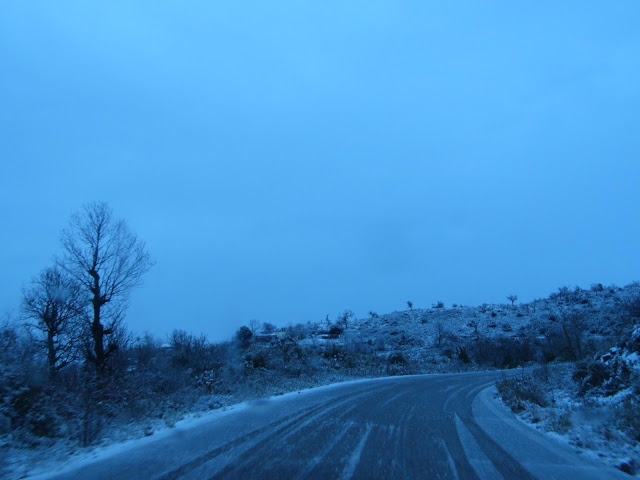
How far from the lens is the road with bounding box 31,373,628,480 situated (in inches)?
275

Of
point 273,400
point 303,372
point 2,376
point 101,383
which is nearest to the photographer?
point 2,376

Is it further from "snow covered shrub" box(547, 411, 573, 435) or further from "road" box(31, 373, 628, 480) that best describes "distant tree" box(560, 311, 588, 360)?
"road" box(31, 373, 628, 480)

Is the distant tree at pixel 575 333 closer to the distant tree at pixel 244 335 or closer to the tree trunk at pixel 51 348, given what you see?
the distant tree at pixel 244 335

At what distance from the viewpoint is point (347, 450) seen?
8.59m

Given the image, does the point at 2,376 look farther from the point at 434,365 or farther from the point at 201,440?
the point at 434,365

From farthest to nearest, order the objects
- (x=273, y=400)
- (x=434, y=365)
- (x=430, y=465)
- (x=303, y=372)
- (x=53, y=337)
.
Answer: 1. (x=434, y=365)
2. (x=303, y=372)
3. (x=53, y=337)
4. (x=273, y=400)
5. (x=430, y=465)

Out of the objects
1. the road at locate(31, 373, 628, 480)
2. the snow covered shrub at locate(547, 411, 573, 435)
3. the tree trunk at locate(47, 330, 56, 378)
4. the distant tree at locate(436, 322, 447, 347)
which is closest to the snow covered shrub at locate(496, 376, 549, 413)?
the road at locate(31, 373, 628, 480)

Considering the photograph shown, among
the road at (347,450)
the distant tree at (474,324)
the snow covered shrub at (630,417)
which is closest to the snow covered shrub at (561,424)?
the road at (347,450)

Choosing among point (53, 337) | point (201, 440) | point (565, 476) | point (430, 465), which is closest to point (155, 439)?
point (201, 440)

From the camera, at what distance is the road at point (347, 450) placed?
22.9 ft

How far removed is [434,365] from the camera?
159 ft

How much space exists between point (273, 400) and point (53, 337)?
31.4 ft

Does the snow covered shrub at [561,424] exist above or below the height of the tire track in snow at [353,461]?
below

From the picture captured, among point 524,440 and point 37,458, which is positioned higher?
point 37,458
